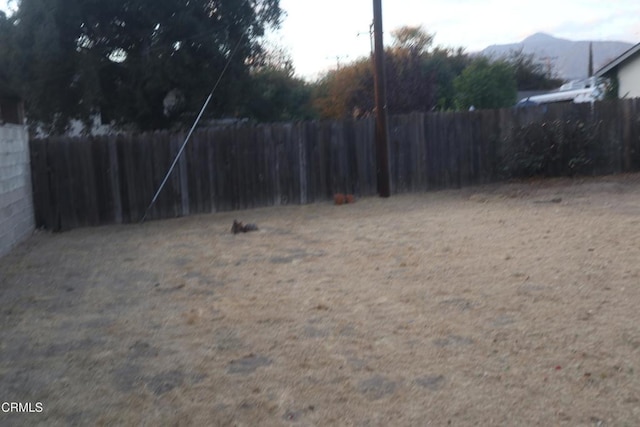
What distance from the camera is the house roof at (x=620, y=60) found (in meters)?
25.3

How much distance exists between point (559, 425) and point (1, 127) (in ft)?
33.9

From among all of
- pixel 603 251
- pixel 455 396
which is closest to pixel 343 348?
pixel 455 396

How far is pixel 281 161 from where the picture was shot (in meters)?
17.8

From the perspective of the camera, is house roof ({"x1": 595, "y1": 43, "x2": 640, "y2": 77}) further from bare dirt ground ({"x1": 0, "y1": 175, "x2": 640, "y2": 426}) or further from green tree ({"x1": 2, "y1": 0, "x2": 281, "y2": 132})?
bare dirt ground ({"x1": 0, "y1": 175, "x2": 640, "y2": 426})

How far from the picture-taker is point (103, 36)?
75.4 ft

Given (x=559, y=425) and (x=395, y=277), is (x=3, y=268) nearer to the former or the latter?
(x=395, y=277)

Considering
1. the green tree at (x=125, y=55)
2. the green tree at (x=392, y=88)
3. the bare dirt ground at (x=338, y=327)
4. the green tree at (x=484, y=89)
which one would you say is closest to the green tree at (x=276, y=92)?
the green tree at (x=392, y=88)

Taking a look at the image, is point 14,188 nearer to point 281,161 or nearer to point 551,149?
point 281,161

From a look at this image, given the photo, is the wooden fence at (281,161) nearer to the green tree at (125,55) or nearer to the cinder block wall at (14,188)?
the cinder block wall at (14,188)

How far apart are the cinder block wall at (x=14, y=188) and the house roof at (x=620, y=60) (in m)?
18.2

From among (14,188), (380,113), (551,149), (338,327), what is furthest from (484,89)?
(338,327)

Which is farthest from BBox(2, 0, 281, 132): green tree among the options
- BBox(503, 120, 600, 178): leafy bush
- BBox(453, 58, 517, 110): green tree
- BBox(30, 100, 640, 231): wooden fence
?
BBox(453, 58, 517, 110): green tree

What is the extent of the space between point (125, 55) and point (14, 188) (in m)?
10.3

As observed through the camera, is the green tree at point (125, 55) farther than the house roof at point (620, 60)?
No
